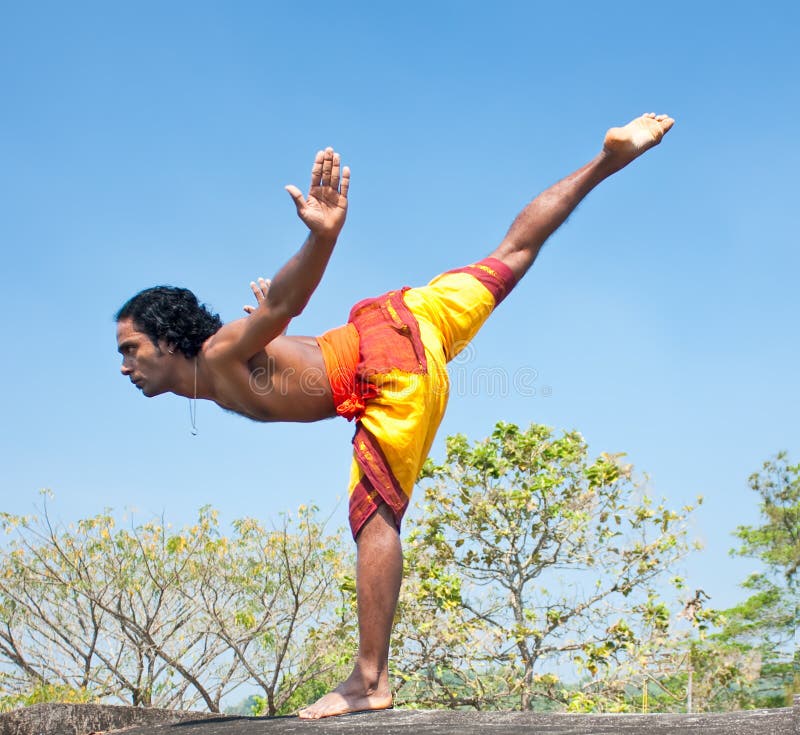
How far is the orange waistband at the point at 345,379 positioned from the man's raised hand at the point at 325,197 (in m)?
0.47

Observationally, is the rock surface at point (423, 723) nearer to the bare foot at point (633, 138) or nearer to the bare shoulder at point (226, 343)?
the bare shoulder at point (226, 343)

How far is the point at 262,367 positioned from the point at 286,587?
5.75 m

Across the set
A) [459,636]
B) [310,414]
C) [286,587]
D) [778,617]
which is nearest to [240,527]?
[286,587]

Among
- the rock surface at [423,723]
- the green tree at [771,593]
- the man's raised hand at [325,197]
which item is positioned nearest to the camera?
the rock surface at [423,723]

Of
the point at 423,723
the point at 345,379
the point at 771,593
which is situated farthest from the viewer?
the point at 771,593

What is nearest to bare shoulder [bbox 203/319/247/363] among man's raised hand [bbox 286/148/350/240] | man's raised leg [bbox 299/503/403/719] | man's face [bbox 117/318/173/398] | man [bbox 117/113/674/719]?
man [bbox 117/113/674/719]

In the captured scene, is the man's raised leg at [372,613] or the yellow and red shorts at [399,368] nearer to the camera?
the man's raised leg at [372,613]

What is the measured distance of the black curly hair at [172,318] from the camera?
9.53 feet

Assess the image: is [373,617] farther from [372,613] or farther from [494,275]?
[494,275]

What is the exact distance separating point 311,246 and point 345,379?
0.50m

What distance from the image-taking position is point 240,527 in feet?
27.5

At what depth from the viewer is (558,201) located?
3.12 meters

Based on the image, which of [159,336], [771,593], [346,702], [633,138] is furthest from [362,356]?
[771,593]

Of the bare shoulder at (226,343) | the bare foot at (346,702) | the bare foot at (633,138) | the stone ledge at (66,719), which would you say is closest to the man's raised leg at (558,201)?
the bare foot at (633,138)
